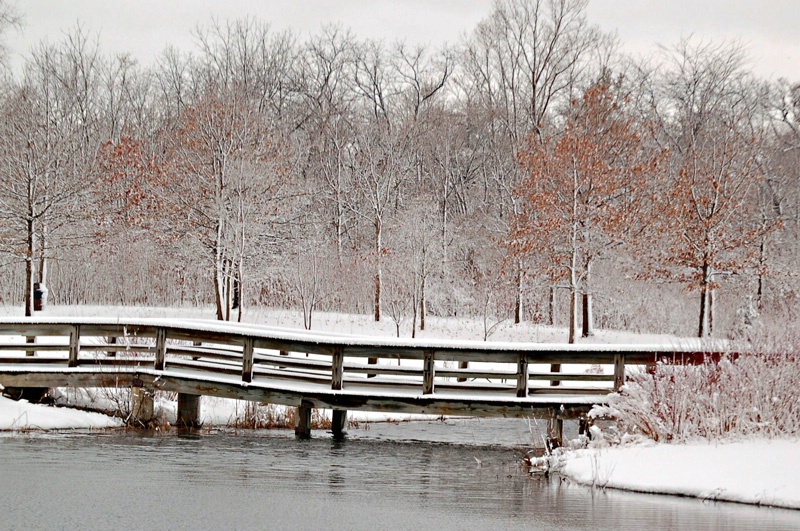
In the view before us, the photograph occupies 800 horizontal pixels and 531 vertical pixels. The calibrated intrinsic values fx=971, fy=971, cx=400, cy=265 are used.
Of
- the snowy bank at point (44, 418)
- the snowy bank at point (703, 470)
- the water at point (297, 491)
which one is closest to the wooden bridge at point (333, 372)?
the snowy bank at point (44, 418)

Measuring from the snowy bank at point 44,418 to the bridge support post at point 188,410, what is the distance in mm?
1092

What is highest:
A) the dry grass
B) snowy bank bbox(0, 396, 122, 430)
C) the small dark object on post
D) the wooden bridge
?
the small dark object on post

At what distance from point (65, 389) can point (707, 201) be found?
2457cm

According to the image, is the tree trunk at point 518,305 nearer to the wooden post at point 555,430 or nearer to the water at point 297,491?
the wooden post at point 555,430

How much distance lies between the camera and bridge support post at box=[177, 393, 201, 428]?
58.4 ft

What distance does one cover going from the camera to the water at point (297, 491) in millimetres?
9594

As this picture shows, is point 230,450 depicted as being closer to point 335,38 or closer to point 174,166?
point 174,166

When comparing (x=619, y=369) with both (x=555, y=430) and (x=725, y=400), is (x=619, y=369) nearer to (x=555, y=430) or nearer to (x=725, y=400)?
(x=555, y=430)

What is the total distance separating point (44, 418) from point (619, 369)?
388 inches

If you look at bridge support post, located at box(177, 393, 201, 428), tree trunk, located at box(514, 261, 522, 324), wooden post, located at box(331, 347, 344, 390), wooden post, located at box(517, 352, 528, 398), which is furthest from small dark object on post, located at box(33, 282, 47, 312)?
wooden post, located at box(517, 352, 528, 398)

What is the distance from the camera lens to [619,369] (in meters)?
16.1

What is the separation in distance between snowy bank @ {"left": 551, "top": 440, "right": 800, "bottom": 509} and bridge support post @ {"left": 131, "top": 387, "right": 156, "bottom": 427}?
7839mm

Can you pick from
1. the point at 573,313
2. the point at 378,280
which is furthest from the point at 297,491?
the point at 378,280

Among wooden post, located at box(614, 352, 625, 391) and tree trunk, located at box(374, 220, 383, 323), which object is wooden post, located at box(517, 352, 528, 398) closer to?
wooden post, located at box(614, 352, 625, 391)
